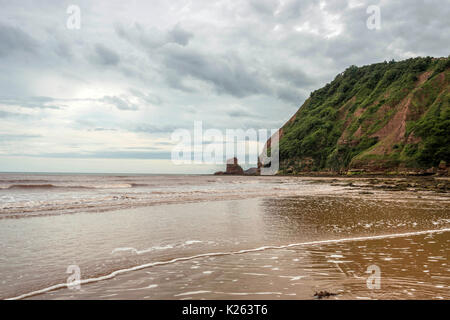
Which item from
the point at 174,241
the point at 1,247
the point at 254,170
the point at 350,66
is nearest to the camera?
the point at 1,247

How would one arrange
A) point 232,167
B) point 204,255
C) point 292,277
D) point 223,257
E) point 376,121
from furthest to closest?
point 232,167 < point 376,121 < point 204,255 < point 223,257 < point 292,277

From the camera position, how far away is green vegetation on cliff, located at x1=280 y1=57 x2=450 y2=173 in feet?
225

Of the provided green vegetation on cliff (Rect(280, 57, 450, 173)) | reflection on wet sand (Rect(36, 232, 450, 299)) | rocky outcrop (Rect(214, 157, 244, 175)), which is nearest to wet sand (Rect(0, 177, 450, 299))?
reflection on wet sand (Rect(36, 232, 450, 299))

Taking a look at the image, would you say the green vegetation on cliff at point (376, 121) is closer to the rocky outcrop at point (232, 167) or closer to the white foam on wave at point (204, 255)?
the rocky outcrop at point (232, 167)

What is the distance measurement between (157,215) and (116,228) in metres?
→ 3.16

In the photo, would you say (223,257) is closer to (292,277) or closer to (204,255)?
(204,255)

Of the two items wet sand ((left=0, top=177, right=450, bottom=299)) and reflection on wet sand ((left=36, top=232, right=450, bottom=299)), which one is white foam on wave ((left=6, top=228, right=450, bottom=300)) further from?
reflection on wet sand ((left=36, top=232, right=450, bottom=299))

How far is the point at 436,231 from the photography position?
9.21 metres

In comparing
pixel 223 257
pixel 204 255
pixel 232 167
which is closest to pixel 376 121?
pixel 232 167

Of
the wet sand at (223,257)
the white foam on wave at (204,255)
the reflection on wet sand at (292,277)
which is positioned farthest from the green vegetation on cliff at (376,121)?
the reflection on wet sand at (292,277)

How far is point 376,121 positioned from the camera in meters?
96.9
